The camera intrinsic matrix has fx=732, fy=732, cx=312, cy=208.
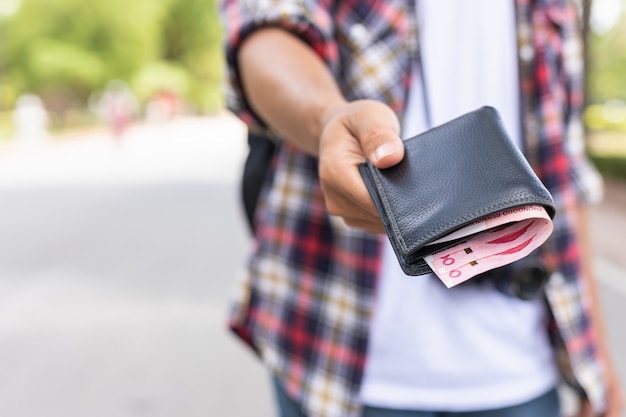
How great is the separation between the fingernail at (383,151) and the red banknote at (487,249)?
12 centimetres

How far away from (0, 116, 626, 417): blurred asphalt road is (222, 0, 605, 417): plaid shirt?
2.38 meters

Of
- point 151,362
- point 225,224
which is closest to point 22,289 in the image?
point 151,362

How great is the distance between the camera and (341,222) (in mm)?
1190

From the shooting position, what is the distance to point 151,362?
4086 mm

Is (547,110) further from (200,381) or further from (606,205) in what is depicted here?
(606,205)

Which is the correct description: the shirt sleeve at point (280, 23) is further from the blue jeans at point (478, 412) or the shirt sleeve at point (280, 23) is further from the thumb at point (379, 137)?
the blue jeans at point (478, 412)

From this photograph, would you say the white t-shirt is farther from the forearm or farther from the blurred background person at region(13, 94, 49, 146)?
the blurred background person at region(13, 94, 49, 146)

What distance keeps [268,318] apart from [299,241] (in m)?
0.15

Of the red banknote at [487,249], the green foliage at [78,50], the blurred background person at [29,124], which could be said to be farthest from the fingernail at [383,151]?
the green foliage at [78,50]

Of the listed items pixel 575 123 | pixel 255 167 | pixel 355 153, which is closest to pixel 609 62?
pixel 575 123

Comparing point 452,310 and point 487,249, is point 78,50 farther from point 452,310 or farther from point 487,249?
point 487,249

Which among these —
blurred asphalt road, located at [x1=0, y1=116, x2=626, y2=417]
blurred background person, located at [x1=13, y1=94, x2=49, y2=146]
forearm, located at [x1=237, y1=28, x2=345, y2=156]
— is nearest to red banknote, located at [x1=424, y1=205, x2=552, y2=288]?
forearm, located at [x1=237, y1=28, x2=345, y2=156]

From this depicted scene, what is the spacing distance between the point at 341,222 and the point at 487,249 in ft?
1.37

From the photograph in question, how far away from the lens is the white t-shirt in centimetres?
117
